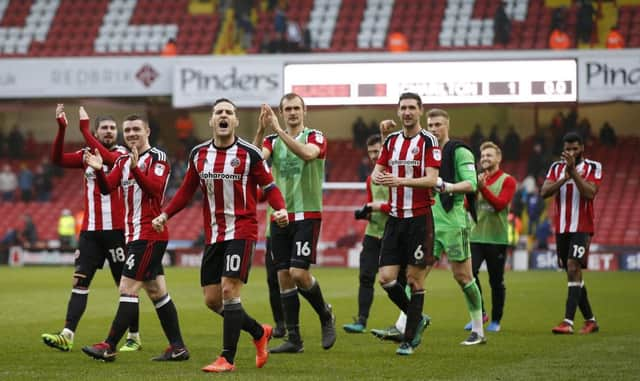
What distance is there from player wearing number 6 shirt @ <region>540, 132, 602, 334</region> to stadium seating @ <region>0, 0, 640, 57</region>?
20131 millimetres

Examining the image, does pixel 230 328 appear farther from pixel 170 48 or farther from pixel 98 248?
pixel 170 48

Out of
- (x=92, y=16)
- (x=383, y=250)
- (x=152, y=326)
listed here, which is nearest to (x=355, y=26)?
(x=92, y=16)

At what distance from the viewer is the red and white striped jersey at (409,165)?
10.0 meters

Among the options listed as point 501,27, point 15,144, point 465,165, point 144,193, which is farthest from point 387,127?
point 15,144

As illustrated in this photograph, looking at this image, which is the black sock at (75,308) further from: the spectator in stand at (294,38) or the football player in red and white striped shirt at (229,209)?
the spectator in stand at (294,38)

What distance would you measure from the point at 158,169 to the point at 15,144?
1140 inches

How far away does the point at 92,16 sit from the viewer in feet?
124

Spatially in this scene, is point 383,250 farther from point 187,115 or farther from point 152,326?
point 187,115

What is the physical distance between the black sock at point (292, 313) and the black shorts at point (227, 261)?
136 cm

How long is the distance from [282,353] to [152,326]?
3.18 m

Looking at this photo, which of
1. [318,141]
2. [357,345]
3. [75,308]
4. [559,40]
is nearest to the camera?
[318,141]

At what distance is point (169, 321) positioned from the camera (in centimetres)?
972

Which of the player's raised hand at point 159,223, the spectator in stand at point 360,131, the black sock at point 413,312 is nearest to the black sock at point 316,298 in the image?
the black sock at point 413,312

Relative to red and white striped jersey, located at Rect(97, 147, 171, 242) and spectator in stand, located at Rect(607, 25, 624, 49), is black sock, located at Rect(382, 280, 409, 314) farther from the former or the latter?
spectator in stand, located at Rect(607, 25, 624, 49)
